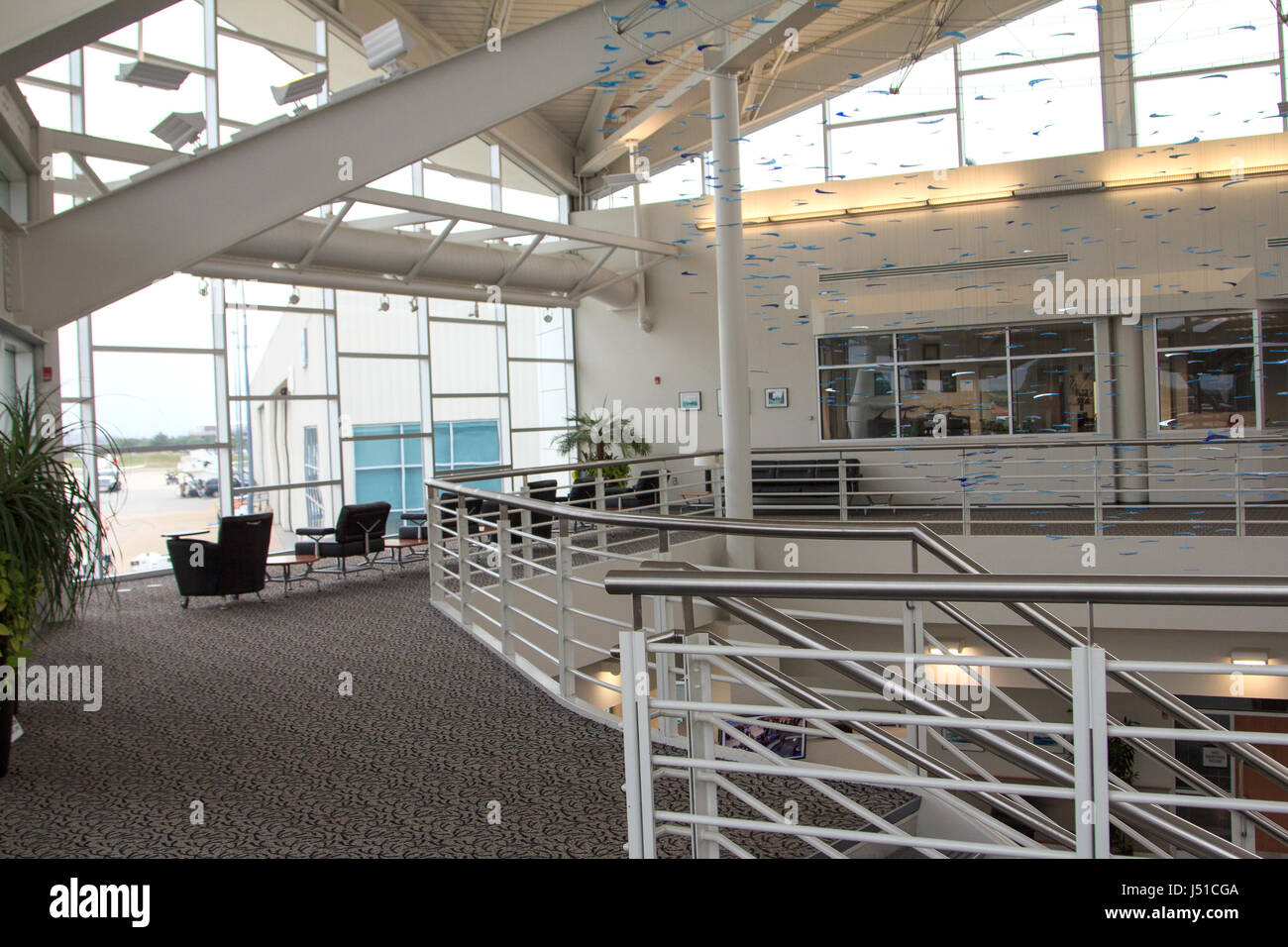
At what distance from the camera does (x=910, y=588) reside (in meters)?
1.98

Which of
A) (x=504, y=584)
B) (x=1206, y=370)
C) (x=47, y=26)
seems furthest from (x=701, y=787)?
(x=1206, y=370)

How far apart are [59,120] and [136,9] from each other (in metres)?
5.79

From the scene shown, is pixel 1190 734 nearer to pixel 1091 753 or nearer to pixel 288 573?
pixel 1091 753

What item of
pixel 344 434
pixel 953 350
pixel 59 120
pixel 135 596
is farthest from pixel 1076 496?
pixel 59 120

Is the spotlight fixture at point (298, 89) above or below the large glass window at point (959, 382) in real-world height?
above

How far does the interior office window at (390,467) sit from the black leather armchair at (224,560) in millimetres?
4473

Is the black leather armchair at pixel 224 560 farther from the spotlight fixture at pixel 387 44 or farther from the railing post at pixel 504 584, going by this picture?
the spotlight fixture at pixel 387 44

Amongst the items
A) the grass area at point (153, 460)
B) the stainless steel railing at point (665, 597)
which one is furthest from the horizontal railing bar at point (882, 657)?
the grass area at point (153, 460)

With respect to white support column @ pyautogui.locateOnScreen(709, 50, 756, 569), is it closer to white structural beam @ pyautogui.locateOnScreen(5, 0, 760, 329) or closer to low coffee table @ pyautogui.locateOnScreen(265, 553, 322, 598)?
white structural beam @ pyautogui.locateOnScreen(5, 0, 760, 329)

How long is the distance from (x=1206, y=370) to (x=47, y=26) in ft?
42.2

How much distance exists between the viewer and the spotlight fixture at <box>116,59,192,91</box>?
7422 millimetres

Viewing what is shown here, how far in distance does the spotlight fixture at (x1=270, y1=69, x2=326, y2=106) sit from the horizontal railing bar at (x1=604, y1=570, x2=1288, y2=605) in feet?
20.5

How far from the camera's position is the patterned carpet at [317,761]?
3184 millimetres

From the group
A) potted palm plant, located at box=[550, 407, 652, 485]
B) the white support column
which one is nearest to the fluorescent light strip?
potted palm plant, located at box=[550, 407, 652, 485]
